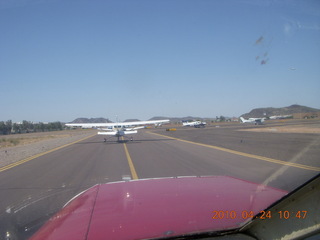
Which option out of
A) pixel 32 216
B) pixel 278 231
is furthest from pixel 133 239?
pixel 32 216

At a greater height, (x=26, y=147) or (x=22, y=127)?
(x=22, y=127)

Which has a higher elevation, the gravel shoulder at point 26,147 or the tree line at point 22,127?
the tree line at point 22,127

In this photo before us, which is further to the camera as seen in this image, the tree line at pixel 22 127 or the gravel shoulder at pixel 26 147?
the tree line at pixel 22 127

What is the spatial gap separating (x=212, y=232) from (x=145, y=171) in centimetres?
872

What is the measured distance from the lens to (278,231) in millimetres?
2758

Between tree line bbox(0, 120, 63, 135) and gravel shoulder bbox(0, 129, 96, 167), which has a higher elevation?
tree line bbox(0, 120, 63, 135)

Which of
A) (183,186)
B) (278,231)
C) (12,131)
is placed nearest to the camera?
(278,231)

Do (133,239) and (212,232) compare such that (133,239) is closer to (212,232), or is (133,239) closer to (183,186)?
(212,232)

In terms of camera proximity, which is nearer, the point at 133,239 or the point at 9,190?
the point at 133,239

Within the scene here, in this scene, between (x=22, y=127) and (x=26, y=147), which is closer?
(x=26, y=147)

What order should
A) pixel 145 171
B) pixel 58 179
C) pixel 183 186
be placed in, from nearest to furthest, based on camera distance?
pixel 183 186 → pixel 58 179 → pixel 145 171

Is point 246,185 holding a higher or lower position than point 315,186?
lower

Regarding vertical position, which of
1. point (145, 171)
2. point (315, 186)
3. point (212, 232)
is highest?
point (315, 186)

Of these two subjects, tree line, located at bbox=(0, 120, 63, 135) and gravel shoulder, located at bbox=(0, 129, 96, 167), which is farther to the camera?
tree line, located at bbox=(0, 120, 63, 135)
